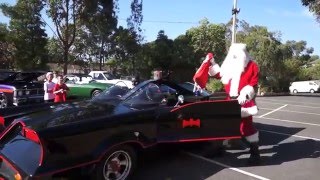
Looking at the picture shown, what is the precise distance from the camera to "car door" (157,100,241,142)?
5699mm

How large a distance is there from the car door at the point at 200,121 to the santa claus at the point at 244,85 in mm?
271

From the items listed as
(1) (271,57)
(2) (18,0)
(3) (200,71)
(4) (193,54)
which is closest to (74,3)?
(2) (18,0)

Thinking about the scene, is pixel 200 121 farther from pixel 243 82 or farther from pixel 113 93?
pixel 113 93

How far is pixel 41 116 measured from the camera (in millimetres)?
5074

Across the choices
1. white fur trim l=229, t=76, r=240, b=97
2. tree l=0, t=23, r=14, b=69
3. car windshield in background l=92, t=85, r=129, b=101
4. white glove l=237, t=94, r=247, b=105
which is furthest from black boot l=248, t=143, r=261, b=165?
tree l=0, t=23, r=14, b=69

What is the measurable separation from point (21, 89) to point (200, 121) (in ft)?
27.5

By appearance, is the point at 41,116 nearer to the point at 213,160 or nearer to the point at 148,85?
the point at 148,85

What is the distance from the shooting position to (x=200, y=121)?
5.93 metres

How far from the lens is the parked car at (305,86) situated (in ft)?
130

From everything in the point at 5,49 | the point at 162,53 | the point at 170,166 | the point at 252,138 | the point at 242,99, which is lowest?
the point at 170,166

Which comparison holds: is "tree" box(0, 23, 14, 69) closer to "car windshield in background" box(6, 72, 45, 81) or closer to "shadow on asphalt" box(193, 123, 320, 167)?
"car windshield in background" box(6, 72, 45, 81)

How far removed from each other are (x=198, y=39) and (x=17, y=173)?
3160 centimetres

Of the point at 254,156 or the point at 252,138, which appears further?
the point at 252,138

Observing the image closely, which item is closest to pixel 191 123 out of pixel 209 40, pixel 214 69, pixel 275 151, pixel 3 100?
pixel 214 69
